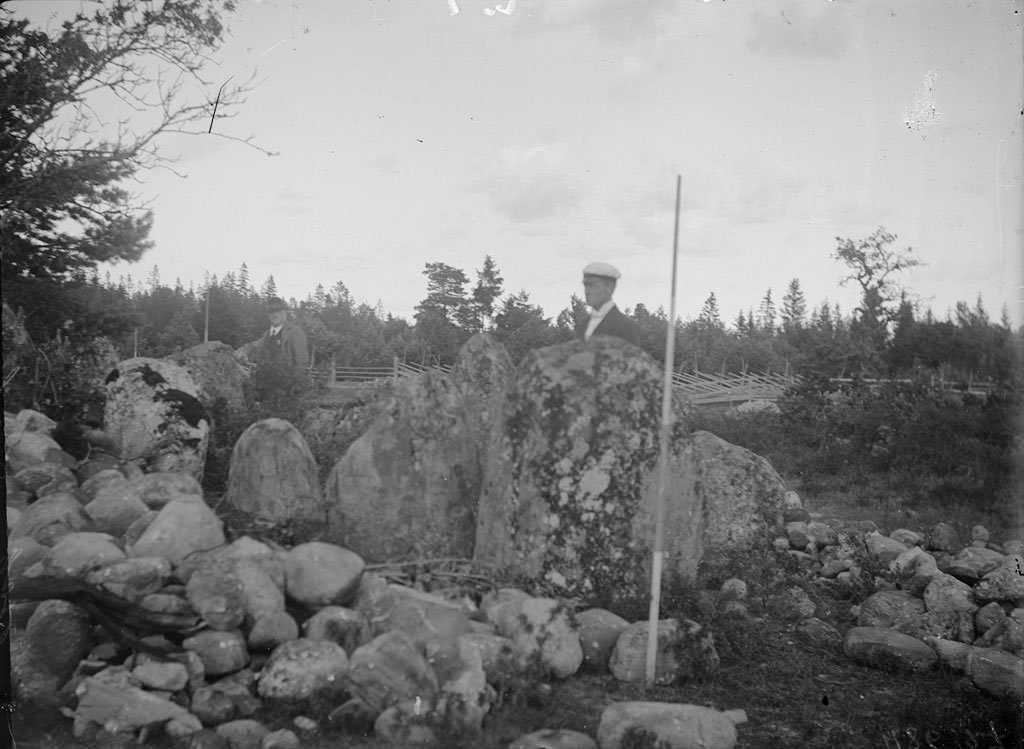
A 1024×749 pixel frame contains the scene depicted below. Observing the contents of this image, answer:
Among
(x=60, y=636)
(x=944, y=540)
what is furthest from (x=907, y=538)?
(x=60, y=636)

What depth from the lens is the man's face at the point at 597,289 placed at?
4617 millimetres

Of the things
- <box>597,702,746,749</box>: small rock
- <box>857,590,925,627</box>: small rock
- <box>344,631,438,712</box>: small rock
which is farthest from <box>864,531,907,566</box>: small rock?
<box>344,631,438,712</box>: small rock

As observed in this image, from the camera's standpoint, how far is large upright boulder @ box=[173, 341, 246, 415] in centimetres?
534

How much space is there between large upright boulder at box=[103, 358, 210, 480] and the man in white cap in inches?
116

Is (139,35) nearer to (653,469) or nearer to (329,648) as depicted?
(329,648)

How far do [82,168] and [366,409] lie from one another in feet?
8.30

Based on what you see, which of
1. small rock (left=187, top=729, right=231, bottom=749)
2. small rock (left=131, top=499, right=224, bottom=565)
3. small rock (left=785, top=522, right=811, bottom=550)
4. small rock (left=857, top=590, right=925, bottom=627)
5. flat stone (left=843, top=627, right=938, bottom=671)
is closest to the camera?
small rock (left=187, top=729, right=231, bottom=749)

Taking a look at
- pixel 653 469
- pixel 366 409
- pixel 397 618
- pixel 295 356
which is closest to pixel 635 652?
A: pixel 653 469

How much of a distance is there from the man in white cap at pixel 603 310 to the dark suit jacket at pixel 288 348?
6.38ft

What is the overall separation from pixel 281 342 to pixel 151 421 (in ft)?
3.75

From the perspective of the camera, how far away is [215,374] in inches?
212

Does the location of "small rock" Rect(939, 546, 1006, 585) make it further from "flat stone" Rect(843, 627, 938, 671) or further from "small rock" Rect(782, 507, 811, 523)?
"flat stone" Rect(843, 627, 938, 671)

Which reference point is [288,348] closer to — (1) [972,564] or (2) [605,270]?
(2) [605,270]

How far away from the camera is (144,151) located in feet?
15.9
